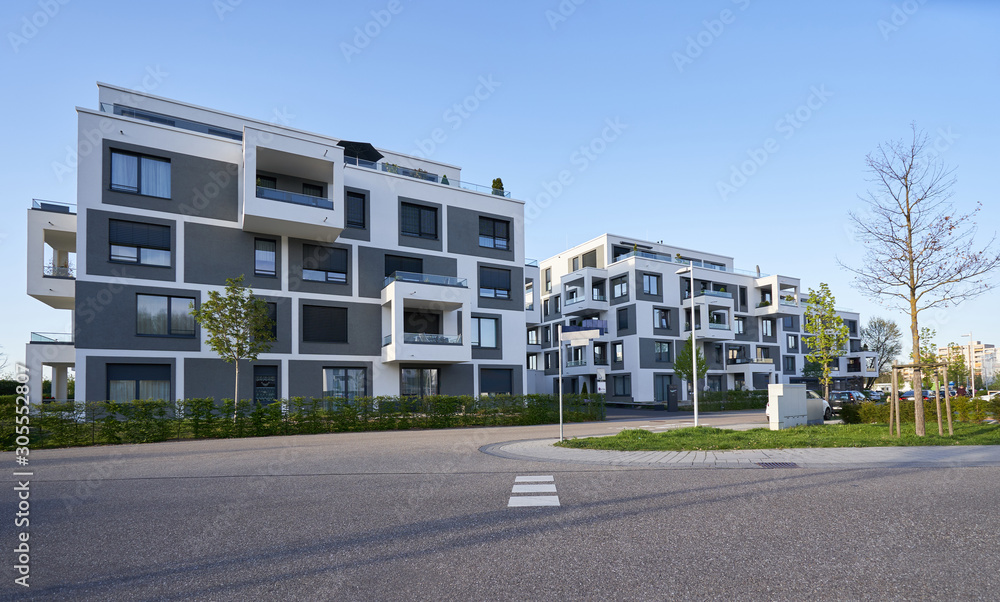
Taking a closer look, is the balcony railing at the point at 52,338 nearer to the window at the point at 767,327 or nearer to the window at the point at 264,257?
the window at the point at 264,257

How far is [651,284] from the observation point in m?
51.3

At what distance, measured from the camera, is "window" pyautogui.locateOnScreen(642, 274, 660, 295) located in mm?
50750

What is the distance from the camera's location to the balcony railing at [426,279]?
2886 centimetres

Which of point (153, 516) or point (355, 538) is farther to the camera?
point (153, 516)

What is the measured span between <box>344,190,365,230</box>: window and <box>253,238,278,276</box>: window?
147 inches

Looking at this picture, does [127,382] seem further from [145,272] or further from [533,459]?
[533,459]

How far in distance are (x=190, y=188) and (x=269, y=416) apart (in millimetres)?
10960

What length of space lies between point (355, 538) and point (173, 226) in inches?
930

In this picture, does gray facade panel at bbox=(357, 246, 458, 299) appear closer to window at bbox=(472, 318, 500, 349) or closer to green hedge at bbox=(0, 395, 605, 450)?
window at bbox=(472, 318, 500, 349)

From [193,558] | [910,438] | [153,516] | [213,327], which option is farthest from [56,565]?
[213,327]

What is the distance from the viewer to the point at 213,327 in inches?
872

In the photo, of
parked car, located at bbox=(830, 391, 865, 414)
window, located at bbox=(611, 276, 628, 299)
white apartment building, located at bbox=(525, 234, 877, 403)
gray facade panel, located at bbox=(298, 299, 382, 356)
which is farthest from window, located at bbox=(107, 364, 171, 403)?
window, located at bbox=(611, 276, 628, 299)

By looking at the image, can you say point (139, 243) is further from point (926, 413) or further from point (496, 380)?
point (926, 413)

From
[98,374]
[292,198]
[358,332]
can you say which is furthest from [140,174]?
[358,332]
